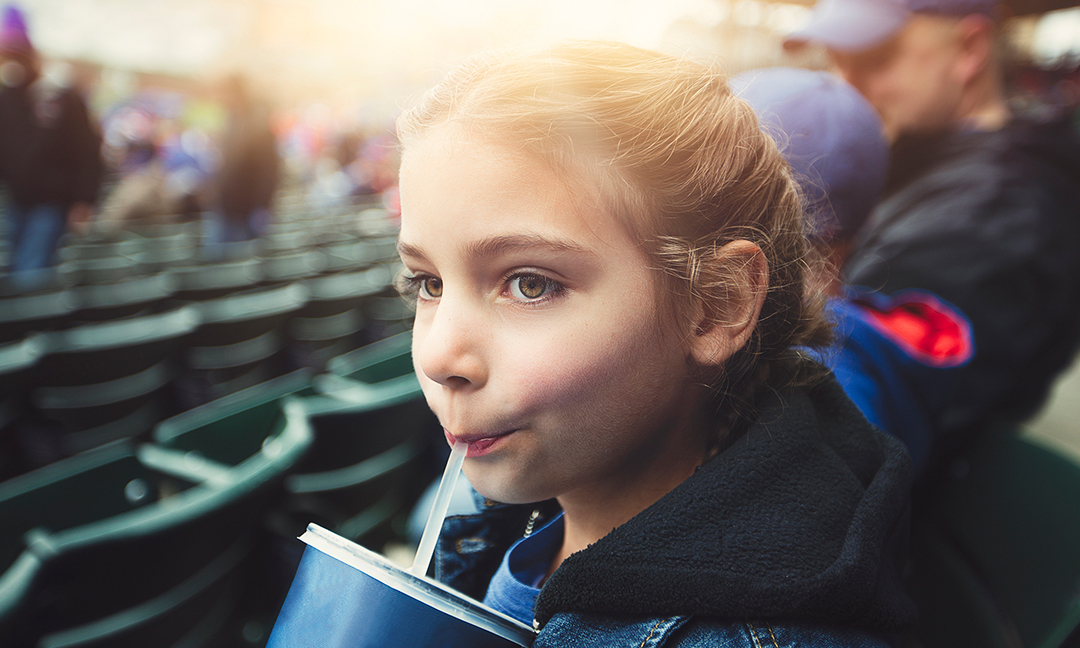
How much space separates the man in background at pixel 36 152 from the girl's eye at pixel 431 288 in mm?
4478

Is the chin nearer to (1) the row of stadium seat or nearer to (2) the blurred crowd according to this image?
(1) the row of stadium seat

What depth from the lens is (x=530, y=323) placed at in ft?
1.90

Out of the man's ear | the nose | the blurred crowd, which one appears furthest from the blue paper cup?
the blurred crowd

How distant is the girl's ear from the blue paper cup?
326 mm

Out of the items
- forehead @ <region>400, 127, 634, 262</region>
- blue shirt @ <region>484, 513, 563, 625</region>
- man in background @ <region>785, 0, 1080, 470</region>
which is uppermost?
forehead @ <region>400, 127, 634, 262</region>

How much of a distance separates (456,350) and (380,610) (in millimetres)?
220

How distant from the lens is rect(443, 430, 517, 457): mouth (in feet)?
1.95

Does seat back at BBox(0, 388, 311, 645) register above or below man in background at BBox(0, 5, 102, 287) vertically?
above

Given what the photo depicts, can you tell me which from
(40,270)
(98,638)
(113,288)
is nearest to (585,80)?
(98,638)

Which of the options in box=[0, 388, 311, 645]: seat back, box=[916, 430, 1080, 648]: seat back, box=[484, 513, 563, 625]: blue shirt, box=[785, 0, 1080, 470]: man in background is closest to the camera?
box=[484, 513, 563, 625]: blue shirt

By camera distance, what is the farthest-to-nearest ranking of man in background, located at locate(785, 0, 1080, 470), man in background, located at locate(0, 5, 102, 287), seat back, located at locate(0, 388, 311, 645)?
man in background, located at locate(0, 5, 102, 287) → man in background, located at locate(785, 0, 1080, 470) → seat back, located at locate(0, 388, 311, 645)

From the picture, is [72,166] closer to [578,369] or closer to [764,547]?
[578,369]

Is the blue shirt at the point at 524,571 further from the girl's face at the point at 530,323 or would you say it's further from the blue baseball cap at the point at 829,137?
the blue baseball cap at the point at 829,137

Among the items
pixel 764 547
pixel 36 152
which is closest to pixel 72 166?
pixel 36 152
